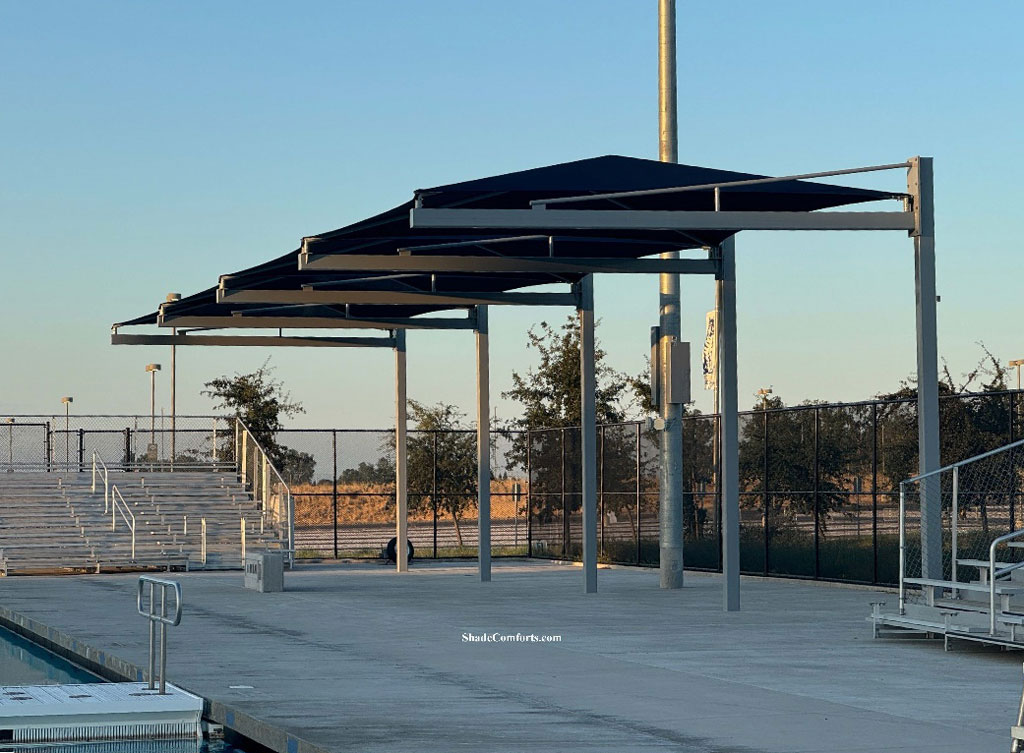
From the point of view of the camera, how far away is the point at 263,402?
47344 mm

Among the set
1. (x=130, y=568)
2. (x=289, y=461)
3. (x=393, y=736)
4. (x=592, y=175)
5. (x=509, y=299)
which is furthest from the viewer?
(x=289, y=461)

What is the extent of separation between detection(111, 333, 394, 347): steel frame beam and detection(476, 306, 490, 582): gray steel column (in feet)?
11.5

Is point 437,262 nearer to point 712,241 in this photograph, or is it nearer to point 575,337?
point 712,241

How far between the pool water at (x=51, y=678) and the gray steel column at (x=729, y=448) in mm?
7949

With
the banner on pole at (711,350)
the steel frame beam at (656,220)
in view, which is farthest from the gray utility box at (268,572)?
the steel frame beam at (656,220)

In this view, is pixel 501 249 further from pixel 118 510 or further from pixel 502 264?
pixel 118 510

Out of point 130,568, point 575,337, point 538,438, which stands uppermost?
point 575,337

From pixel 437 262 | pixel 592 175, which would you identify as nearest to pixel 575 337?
pixel 437 262

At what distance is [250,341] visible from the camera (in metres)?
30.3

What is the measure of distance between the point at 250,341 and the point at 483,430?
205 inches

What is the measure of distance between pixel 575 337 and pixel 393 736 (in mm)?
37366

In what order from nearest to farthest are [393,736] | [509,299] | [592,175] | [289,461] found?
[393,736], [592,175], [509,299], [289,461]

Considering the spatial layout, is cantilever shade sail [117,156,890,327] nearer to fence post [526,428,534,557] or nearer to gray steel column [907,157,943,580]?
gray steel column [907,157,943,580]

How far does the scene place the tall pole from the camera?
982 inches
